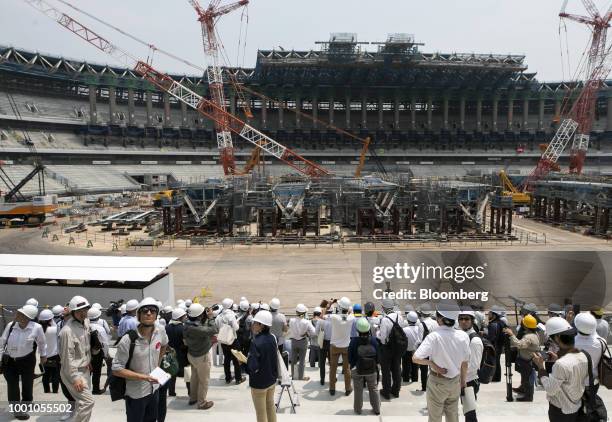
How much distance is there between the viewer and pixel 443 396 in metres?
5.24

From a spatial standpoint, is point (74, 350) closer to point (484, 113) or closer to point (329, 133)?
point (329, 133)

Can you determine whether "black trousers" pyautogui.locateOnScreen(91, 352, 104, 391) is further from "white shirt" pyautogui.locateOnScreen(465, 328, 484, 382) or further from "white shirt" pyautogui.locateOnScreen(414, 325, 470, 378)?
"white shirt" pyautogui.locateOnScreen(465, 328, 484, 382)

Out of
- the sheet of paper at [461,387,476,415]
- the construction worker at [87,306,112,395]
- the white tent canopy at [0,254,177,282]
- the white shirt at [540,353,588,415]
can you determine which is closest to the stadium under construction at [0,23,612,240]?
the white tent canopy at [0,254,177,282]

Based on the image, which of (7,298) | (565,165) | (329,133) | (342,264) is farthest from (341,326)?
(565,165)

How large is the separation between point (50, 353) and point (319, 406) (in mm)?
4710

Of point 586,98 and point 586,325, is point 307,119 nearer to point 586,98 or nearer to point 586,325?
point 586,98

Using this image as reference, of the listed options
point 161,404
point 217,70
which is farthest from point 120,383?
point 217,70

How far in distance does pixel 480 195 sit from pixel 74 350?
4099cm

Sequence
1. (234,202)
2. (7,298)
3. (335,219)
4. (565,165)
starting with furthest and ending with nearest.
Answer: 1. (565,165)
2. (335,219)
3. (234,202)
4. (7,298)

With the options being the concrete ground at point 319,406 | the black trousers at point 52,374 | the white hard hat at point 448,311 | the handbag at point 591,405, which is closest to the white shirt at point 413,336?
the concrete ground at point 319,406

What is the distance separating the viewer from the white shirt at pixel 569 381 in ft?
14.6

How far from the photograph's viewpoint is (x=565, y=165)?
3725 inches

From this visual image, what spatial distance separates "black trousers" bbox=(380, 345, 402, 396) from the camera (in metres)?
7.77

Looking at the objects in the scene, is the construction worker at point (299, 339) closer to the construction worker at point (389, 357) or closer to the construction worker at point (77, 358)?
the construction worker at point (389, 357)
